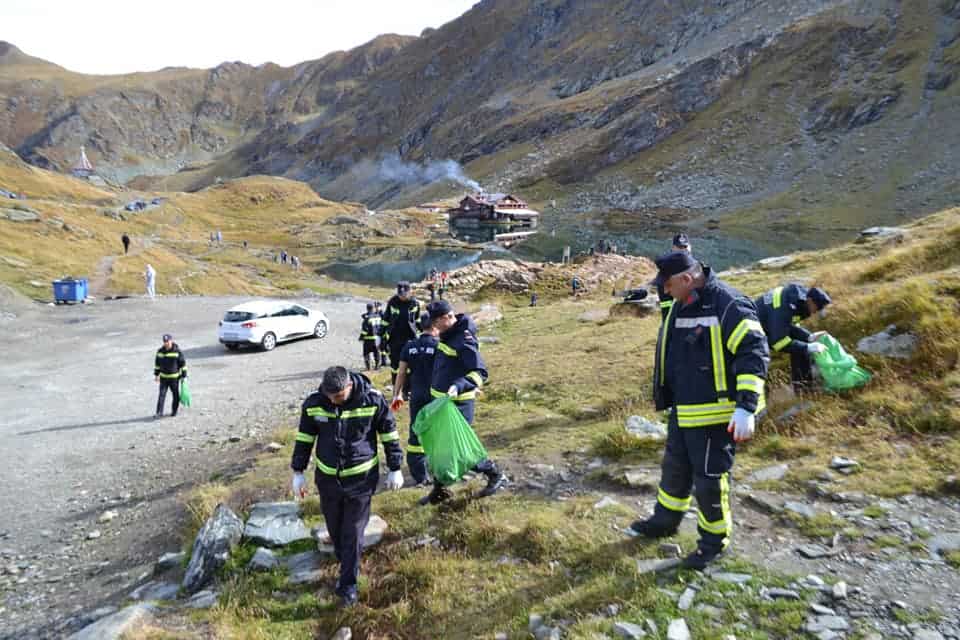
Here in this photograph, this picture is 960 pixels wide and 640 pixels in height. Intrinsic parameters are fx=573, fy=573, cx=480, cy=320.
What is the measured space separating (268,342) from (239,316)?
131 centimetres

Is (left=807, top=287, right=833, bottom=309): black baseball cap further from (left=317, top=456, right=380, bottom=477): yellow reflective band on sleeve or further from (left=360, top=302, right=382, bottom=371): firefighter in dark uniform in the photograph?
(left=360, top=302, right=382, bottom=371): firefighter in dark uniform

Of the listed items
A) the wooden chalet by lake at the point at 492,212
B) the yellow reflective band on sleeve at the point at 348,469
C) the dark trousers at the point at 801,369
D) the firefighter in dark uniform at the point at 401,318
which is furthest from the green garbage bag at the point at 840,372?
the wooden chalet by lake at the point at 492,212

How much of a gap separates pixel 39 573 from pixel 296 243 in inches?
3374

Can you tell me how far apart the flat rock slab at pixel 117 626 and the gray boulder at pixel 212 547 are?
25.6 inches

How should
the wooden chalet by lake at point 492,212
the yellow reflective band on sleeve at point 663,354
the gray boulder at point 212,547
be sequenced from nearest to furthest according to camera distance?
1. the yellow reflective band on sleeve at point 663,354
2. the gray boulder at point 212,547
3. the wooden chalet by lake at point 492,212

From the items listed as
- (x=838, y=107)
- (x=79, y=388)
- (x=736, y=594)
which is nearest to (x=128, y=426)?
(x=79, y=388)

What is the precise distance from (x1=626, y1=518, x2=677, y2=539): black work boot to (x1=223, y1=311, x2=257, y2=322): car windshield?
57.0 feet

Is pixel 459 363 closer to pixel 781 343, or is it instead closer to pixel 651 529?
pixel 651 529

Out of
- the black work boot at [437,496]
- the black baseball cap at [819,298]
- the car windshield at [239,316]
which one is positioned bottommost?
the black work boot at [437,496]

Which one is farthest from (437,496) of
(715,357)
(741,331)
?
(741,331)

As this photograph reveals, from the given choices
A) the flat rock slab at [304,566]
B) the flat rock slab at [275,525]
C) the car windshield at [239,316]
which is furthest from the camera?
the car windshield at [239,316]

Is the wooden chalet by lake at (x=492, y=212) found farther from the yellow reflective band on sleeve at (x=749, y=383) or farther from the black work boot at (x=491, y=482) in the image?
the yellow reflective band on sleeve at (x=749, y=383)

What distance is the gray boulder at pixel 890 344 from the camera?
7625 millimetres

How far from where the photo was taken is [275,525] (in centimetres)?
634
